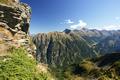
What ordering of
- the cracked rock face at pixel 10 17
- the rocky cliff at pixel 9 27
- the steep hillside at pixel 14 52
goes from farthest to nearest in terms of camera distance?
the cracked rock face at pixel 10 17, the rocky cliff at pixel 9 27, the steep hillside at pixel 14 52

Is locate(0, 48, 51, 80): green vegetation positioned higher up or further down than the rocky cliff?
further down

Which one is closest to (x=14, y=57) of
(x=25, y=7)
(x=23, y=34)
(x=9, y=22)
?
(x=9, y=22)

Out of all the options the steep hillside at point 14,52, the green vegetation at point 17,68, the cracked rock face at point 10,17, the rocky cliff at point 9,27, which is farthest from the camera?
the cracked rock face at point 10,17

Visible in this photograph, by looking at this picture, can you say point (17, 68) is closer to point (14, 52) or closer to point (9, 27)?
point (14, 52)

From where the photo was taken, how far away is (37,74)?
37.8m

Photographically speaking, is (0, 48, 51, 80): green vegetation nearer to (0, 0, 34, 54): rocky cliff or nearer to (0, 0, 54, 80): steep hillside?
(0, 0, 54, 80): steep hillside

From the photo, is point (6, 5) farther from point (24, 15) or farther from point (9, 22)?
point (24, 15)

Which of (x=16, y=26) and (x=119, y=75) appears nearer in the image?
(x=16, y=26)

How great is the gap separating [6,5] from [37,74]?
15334 mm

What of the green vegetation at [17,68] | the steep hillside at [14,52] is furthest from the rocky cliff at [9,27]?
the green vegetation at [17,68]

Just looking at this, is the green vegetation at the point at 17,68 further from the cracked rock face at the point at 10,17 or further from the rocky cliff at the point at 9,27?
the cracked rock face at the point at 10,17

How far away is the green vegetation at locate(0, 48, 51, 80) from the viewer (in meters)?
32.3

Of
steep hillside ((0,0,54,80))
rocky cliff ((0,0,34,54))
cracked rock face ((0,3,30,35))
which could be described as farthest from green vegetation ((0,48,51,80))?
cracked rock face ((0,3,30,35))

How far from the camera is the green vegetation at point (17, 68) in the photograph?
32.3m
